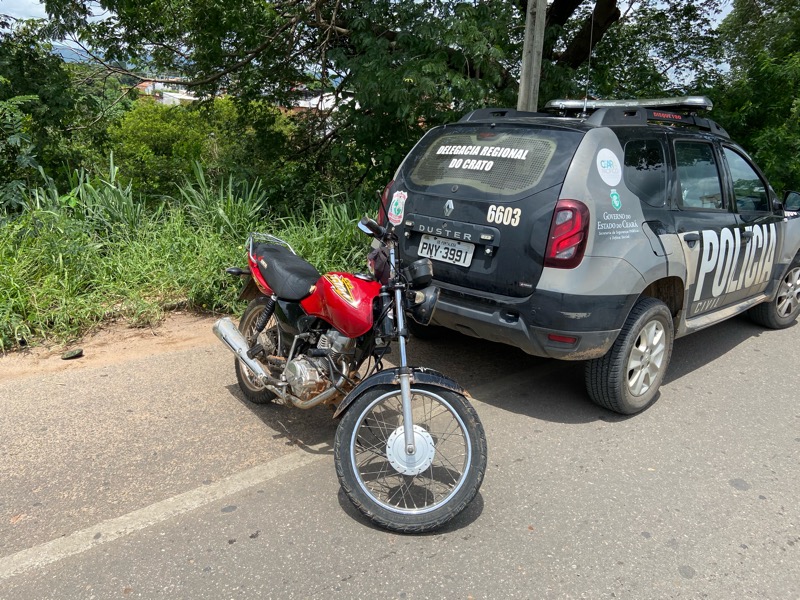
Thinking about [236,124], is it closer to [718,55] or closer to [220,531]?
[220,531]

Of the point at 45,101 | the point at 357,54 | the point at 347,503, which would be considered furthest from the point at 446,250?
the point at 45,101

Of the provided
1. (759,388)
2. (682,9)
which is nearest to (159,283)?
(759,388)

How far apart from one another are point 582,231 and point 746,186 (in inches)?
93.5

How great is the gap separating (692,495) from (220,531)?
7.60 feet

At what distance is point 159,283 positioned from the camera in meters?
5.68

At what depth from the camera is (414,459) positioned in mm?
2910

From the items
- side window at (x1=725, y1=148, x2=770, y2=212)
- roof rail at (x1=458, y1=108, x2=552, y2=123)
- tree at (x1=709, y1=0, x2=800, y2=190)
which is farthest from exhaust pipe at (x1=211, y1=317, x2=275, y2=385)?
tree at (x1=709, y1=0, x2=800, y2=190)

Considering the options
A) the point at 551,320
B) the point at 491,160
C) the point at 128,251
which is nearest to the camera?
the point at 551,320

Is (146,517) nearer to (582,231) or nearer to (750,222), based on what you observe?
(582,231)

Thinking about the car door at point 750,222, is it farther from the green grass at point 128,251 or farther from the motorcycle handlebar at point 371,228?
the green grass at point 128,251

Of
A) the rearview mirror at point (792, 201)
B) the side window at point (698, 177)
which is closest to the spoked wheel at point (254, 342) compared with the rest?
the side window at point (698, 177)

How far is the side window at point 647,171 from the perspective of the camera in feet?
12.9

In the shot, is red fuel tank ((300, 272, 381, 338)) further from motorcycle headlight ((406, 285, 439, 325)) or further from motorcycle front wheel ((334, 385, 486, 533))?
motorcycle front wheel ((334, 385, 486, 533))

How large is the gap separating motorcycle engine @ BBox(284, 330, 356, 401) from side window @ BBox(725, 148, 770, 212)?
3406 millimetres
